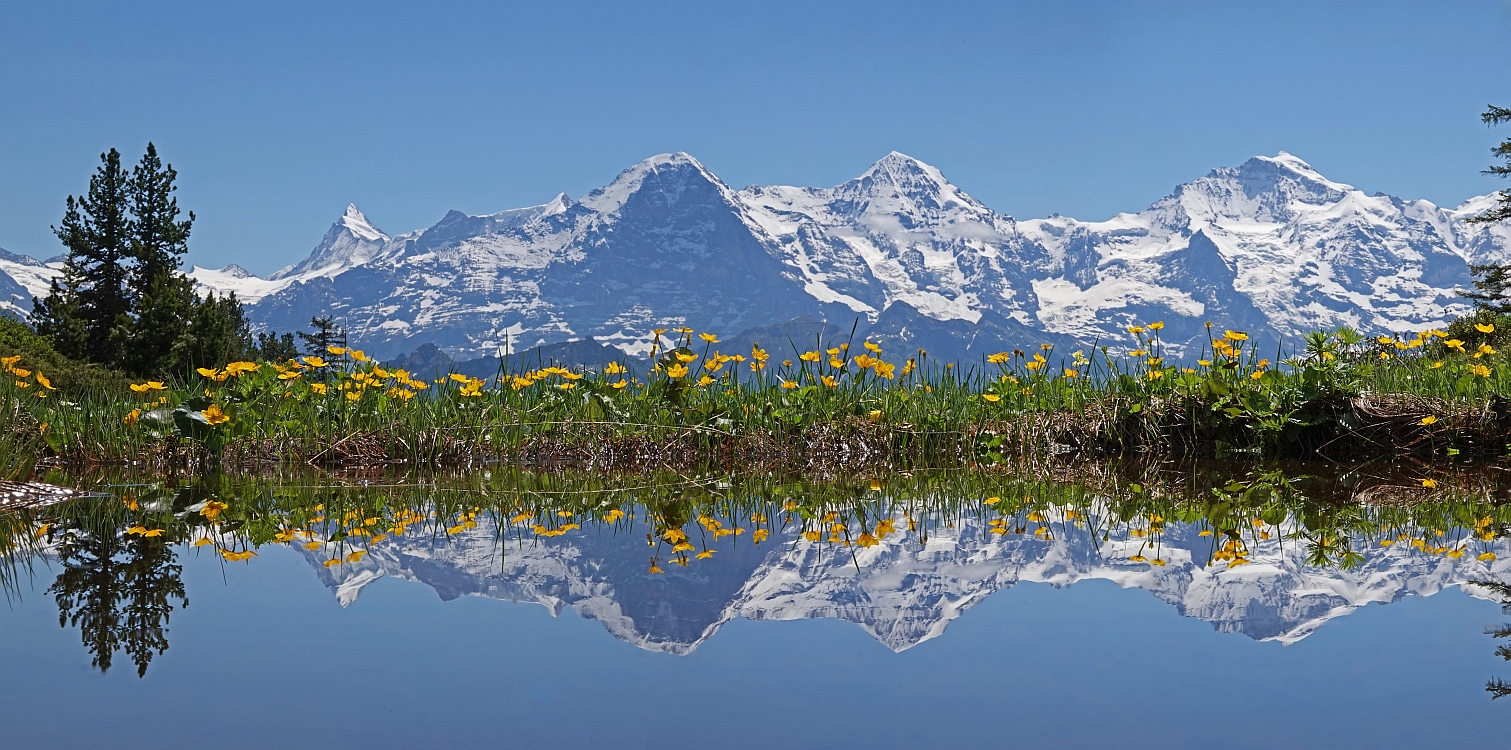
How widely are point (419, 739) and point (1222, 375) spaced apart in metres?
6.57

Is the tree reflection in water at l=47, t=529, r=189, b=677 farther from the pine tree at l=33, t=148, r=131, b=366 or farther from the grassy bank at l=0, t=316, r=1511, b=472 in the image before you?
the pine tree at l=33, t=148, r=131, b=366

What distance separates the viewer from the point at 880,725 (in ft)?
6.26

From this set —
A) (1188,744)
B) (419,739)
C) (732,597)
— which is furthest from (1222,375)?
(419,739)

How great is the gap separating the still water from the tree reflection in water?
12 mm

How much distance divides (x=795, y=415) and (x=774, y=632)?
506cm

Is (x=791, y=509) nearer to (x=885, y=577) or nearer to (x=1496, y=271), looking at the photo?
(x=885, y=577)

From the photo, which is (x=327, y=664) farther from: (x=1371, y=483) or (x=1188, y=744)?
(x=1371, y=483)

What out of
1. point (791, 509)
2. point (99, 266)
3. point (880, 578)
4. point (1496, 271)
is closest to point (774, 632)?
point (880, 578)

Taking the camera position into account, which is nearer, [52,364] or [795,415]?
[795,415]

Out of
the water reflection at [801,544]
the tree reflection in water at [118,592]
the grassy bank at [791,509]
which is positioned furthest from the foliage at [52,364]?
the tree reflection in water at [118,592]

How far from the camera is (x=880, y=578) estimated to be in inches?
122

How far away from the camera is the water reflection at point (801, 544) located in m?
2.75

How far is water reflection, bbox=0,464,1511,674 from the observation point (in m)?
2.75

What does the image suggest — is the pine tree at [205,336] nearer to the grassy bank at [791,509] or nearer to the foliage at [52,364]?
the foliage at [52,364]
